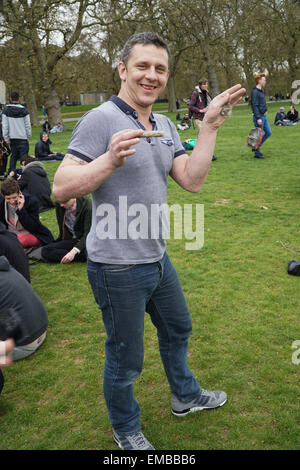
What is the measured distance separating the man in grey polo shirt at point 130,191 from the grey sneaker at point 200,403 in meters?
0.54

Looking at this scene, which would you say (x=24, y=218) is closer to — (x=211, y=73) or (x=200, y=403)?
(x=200, y=403)

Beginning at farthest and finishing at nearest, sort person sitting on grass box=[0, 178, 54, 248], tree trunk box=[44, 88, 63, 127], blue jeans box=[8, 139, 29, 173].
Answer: tree trunk box=[44, 88, 63, 127] → blue jeans box=[8, 139, 29, 173] → person sitting on grass box=[0, 178, 54, 248]

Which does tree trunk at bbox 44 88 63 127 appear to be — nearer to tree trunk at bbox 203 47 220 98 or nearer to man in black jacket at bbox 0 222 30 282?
tree trunk at bbox 203 47 220 98

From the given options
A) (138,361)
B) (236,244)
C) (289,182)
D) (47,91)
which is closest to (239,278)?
(236,244)

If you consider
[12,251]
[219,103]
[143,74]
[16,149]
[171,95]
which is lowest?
[12,251]

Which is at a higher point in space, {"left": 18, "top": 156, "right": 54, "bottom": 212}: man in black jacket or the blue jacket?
the blue jacket

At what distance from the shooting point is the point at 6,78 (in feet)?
125

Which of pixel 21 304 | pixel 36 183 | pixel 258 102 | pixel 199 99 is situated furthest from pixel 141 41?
pixel 258 102

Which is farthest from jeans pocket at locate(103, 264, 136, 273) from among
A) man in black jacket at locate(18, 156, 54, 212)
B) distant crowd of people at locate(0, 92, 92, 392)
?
man in black jacket at locate(18, 156, 54, 212)

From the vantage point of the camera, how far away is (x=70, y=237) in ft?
20.7

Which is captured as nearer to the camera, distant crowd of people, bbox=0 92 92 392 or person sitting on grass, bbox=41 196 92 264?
distant crowd of people, bbox=0 92 92 392

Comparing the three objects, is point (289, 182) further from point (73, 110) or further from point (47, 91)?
point (73, 110)

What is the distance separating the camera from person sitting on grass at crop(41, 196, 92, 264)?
573 centimetres

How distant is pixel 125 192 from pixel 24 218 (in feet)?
14.6
